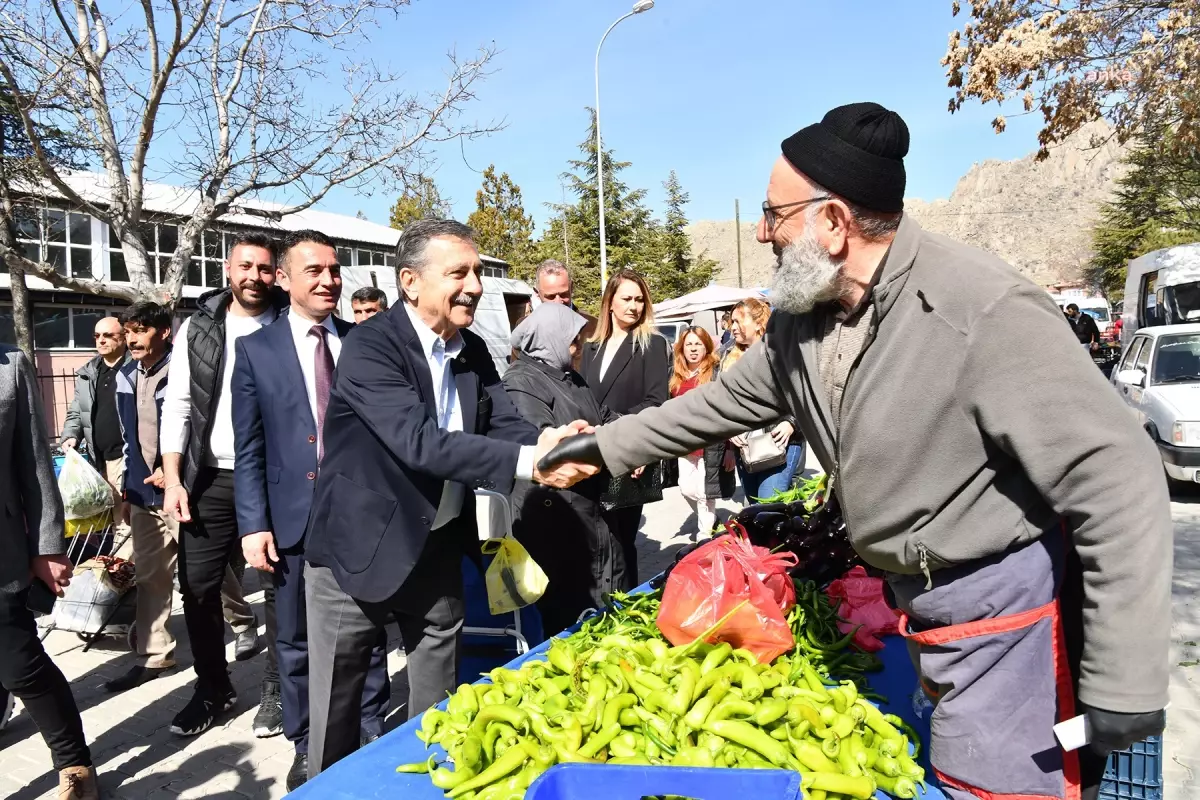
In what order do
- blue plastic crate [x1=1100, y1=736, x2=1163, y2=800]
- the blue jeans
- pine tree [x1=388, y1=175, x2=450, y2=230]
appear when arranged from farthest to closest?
pine tree [x1=388, y1=175, x2=450, y2=230]
the blue jeans
blue plastic crate [x1=1100, y1=736, x2=1163, y2=800]

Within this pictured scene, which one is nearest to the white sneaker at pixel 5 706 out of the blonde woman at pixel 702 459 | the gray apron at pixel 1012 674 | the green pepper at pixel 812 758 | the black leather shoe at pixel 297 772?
the black leather shoe at pixel 297 772

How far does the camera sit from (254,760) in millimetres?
3875

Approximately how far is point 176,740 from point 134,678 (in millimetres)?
923

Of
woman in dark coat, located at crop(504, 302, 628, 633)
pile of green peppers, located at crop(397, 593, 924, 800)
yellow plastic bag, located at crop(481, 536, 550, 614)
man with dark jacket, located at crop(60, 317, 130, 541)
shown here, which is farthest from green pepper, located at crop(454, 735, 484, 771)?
man with dark jacket, located at crop(60, 317, 130, 541)

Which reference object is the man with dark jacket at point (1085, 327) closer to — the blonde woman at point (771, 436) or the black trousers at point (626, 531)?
the blonde woman at point (771, 436)

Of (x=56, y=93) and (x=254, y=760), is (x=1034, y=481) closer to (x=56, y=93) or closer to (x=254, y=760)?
(x=254, y=760)

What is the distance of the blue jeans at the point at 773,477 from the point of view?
599 cm

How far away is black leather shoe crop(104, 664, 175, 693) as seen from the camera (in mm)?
4684

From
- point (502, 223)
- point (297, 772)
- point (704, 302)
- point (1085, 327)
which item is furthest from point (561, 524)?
point (502, 223)

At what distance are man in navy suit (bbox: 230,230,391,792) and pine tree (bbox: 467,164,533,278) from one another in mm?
29420

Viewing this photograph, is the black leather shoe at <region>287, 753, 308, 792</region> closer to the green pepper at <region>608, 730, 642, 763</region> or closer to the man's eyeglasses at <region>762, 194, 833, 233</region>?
the green pepper at <region>608, 730, 642, 763</region>

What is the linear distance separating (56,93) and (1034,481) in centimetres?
1083

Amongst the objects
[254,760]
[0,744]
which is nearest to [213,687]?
[254,760]

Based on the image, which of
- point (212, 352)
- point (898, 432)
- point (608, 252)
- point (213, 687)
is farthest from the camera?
point (608, 252)
